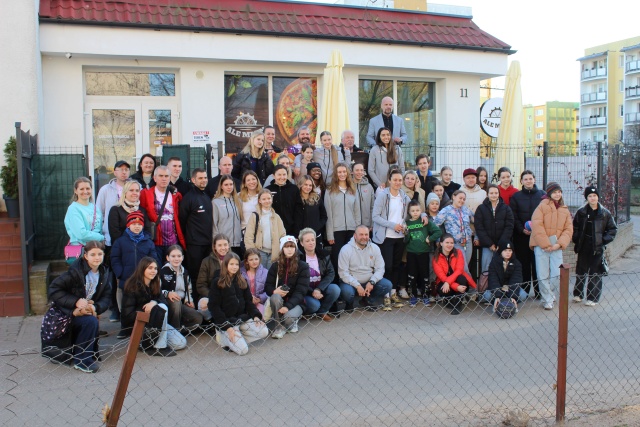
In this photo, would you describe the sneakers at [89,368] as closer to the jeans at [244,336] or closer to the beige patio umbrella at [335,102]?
the jeans at [244,336]

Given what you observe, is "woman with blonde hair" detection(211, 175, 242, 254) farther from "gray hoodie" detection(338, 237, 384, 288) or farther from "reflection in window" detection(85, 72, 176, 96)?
"reflection in window" detection(85, 72, 176, 96)

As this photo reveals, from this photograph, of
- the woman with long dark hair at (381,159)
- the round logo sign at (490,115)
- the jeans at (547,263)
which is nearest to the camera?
the jeans at (547,263)

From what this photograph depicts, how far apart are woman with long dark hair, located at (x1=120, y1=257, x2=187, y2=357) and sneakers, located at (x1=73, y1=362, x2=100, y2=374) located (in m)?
0.59

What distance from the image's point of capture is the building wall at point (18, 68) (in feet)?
35.3

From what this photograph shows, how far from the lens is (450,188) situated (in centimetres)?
1040

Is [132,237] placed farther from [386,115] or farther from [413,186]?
[386,115]

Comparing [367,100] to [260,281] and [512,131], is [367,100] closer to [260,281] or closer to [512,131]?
[512,131]

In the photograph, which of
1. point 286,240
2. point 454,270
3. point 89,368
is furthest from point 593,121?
point 89,368

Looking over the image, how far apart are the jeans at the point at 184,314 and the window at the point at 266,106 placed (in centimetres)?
626

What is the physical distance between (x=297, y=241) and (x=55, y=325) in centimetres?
346

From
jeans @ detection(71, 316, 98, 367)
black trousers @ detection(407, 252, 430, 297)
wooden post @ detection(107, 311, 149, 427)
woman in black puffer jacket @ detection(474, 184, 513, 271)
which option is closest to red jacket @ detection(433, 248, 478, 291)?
black trousers @ detection(407, 252, 430, 297)

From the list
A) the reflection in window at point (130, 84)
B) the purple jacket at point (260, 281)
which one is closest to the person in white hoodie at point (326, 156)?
the purple jacket at point (260, 281)

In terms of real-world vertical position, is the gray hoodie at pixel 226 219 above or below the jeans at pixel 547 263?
above

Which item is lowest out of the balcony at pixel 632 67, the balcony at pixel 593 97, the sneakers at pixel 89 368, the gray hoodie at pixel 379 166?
the sneakers at pixel 89 368
